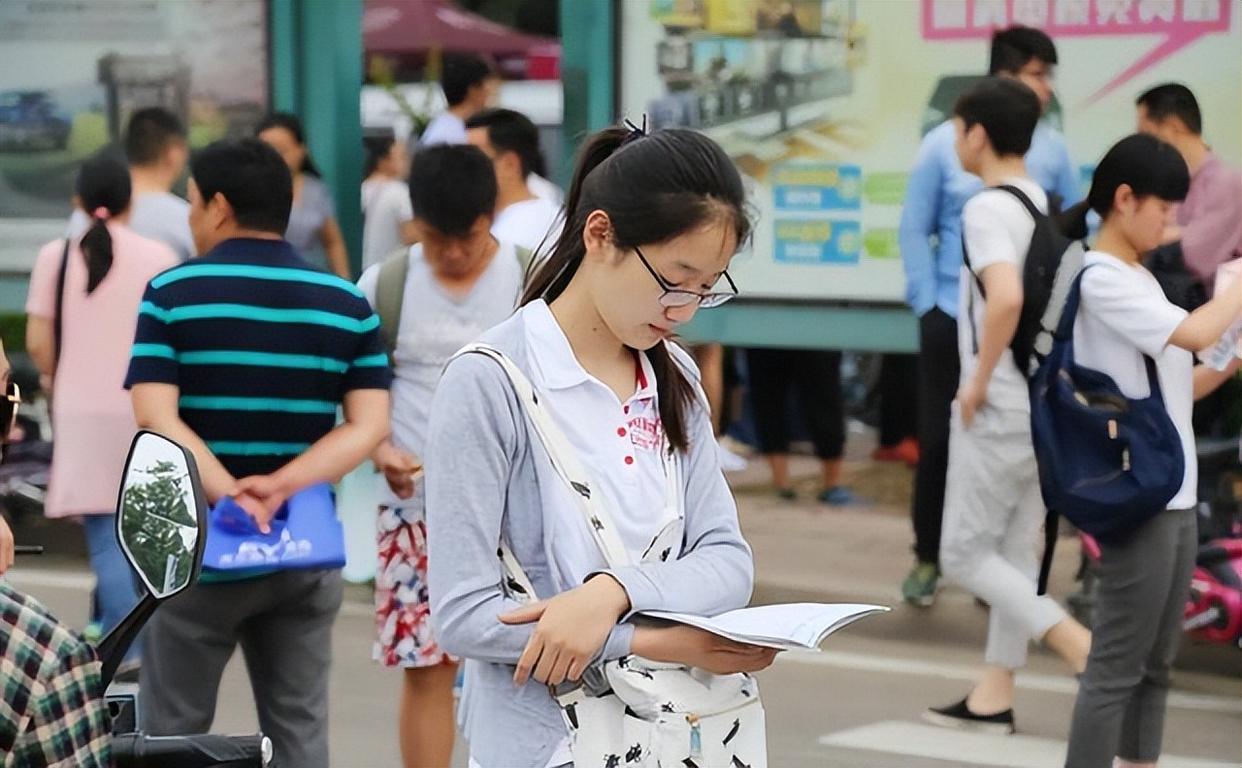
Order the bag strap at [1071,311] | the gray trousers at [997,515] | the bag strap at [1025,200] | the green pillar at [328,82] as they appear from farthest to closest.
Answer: the green pillar at [328,82]
the gray trousers at [997,515]
the bag strap at [1025,200]
the bag strap at [1071,311]

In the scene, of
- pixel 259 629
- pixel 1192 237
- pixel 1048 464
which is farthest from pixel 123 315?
pixel 1192 237

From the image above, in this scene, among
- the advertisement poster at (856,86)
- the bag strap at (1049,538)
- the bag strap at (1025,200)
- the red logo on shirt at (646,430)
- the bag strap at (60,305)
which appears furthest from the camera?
the advertisement poster at (856,86)

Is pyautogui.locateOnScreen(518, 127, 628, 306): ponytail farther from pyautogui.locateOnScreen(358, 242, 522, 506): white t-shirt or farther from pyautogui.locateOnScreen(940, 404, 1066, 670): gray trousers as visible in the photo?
pyautogui.locateOnScreen(940, 404, 1066, 670): gray trousers

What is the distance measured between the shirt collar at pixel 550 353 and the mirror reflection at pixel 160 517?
0.50m

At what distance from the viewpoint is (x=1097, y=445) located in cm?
514

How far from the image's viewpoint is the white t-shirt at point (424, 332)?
5.57 m

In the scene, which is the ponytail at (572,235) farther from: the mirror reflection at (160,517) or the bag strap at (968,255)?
the bag strap at (968,255)

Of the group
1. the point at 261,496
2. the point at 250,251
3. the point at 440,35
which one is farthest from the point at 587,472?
the point at 440,35

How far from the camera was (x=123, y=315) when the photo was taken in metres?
6.74

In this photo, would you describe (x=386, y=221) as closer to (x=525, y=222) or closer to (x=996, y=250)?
(x=525, y=222)

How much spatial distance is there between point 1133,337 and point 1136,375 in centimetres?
12

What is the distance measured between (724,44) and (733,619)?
21.4 feet

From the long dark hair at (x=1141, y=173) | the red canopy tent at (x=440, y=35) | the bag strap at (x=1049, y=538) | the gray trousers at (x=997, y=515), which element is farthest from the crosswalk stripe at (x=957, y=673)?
the red canopy tent at (x=440, y=35)

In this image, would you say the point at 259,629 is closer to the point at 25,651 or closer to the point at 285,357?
the point at 285,357
